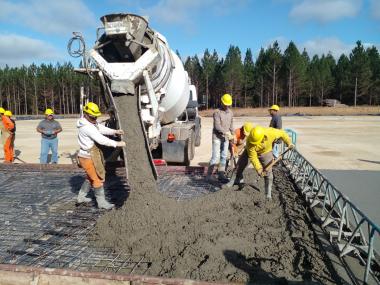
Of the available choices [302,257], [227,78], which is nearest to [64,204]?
[302,257]

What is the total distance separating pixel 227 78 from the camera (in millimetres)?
50906

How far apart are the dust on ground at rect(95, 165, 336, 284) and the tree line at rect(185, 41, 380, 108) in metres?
43.2

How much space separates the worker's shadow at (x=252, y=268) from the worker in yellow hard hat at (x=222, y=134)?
3.17 metres

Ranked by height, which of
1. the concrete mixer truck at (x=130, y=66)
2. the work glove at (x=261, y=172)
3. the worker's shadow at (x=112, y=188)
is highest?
the concrete mixer truck at (x=130, y=66)

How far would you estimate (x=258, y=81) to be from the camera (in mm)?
53844

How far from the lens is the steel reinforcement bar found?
10.3ft

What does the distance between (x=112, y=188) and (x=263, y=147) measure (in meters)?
2.92

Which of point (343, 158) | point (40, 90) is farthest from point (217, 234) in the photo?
point (40, 90)

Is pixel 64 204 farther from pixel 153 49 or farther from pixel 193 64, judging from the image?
pixel 193 64

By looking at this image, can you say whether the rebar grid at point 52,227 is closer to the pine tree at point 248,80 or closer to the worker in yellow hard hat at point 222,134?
the worker in yellow hard hat at point 222,134

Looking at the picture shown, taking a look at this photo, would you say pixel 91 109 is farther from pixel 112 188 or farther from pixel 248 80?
pixel 248 80

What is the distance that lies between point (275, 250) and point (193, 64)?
183ft

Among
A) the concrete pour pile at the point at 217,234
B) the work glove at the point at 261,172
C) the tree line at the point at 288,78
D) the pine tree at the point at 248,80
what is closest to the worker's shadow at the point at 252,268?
the concrete pour pile at the point at 217,234

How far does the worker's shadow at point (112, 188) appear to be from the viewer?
19.4 ft
